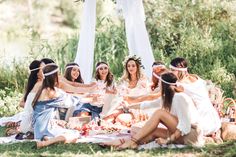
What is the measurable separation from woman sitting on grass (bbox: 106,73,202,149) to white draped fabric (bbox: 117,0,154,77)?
10.9 feet

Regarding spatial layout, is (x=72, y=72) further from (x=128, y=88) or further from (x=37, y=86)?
(x=37, y=86)

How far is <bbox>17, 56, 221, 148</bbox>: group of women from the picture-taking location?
638cm

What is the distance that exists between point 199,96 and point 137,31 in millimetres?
3263

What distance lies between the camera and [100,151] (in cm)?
641

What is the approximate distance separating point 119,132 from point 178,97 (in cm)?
135

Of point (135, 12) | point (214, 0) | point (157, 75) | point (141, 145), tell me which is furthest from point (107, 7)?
point (141, 145)

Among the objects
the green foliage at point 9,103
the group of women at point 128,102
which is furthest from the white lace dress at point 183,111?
the green foliage at point 9,103

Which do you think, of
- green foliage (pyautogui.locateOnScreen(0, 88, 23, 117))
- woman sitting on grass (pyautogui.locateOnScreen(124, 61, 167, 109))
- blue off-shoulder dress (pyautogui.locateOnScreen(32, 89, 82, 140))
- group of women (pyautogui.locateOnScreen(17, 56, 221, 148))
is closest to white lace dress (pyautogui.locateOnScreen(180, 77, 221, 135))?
group of women (pyautogui.locateOnScreen(17, 56, 221, 148))

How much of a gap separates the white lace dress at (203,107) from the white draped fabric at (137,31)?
2823 mm

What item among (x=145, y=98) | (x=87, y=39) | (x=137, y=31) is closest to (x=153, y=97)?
(x=145, y=98)

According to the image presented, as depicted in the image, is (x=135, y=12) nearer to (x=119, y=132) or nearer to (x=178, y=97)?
(x=119, y=132)

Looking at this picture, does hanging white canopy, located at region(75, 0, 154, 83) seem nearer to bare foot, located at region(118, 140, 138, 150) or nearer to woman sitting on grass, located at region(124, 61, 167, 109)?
woman sitting on grass, located at region(124, 61, 167, 109)

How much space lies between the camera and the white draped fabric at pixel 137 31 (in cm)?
987

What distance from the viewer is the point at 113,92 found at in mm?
8094
